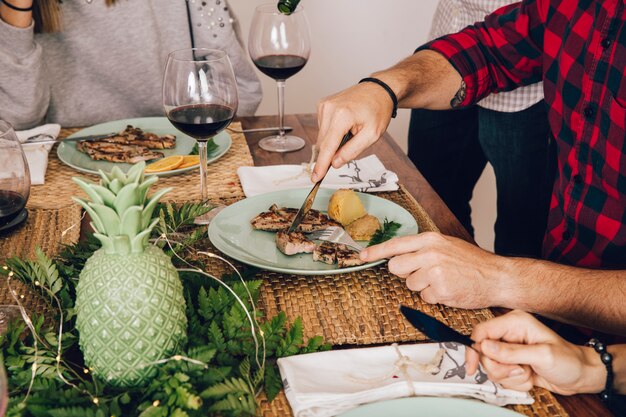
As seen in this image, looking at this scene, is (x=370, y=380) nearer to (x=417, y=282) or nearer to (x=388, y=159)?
(x=417, y=282)

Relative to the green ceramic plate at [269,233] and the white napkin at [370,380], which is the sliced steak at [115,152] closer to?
the green ceramic plate at [269,233]

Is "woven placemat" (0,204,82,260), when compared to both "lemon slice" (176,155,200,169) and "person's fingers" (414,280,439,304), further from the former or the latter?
"person's fingers" (414,280,439,304)

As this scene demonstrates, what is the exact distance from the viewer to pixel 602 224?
1.15 meters

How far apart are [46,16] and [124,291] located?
4.36 ft

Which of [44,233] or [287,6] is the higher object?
[287,6]

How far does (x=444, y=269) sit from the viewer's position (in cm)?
92

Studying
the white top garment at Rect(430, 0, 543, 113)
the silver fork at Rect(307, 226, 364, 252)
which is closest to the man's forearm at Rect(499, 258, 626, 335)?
the silver fork at Rect(307, 226, 364, 252)

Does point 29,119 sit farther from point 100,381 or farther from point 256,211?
point 100,381

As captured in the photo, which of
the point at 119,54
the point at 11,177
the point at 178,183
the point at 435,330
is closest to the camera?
the point at 435,330

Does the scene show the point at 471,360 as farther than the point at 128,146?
No

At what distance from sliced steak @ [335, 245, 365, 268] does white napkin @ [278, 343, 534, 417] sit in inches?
6.8

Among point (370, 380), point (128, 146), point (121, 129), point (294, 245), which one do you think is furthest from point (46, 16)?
point (370, 380)

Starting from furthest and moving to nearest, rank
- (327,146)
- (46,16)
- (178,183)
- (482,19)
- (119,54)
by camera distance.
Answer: (482,19) → (119,54) → (46,16) → (178,183) → (327,146)

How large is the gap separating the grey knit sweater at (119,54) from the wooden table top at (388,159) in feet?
1.01
